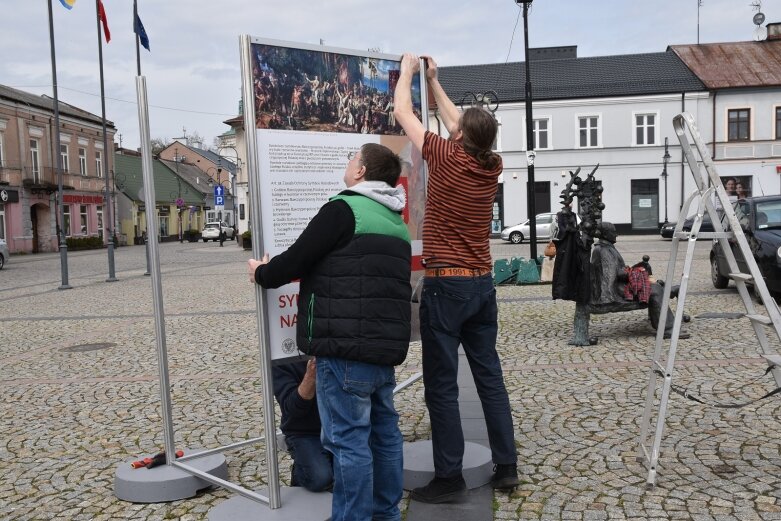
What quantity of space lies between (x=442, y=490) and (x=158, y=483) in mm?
1449

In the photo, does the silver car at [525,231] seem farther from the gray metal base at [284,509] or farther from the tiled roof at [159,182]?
the tiled roof at [159,182]

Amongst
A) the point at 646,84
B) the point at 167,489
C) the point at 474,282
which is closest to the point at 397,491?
the point at 474,282

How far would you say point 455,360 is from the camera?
12.1ft

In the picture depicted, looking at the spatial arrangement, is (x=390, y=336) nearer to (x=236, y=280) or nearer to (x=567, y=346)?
(x=567, y=346)

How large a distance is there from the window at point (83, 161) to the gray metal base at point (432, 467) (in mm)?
47724

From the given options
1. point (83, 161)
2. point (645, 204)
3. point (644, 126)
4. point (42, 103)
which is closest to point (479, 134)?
point (645, 204)

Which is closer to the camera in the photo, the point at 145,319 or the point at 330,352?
the point at 330,352

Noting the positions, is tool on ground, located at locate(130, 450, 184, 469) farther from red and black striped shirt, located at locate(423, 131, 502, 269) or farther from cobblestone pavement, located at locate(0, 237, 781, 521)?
red and black striped shirt, located at locate(423, 131, 502, 269)

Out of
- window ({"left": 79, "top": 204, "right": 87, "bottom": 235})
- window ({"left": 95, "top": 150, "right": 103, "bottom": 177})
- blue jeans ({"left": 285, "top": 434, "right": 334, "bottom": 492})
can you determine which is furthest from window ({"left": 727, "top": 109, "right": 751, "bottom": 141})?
blue jeans ({"left": 285, "top": 434, "right": 334, "bottom": 492})

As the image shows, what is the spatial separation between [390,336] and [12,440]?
131 inches

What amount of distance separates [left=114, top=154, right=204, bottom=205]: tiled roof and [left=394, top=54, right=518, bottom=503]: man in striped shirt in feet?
172

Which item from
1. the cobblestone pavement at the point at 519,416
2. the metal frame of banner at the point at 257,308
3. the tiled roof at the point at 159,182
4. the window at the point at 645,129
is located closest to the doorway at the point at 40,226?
the tiled roof at the point at 159,182

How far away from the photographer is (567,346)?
25.6ft

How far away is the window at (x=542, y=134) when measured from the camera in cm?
4116
